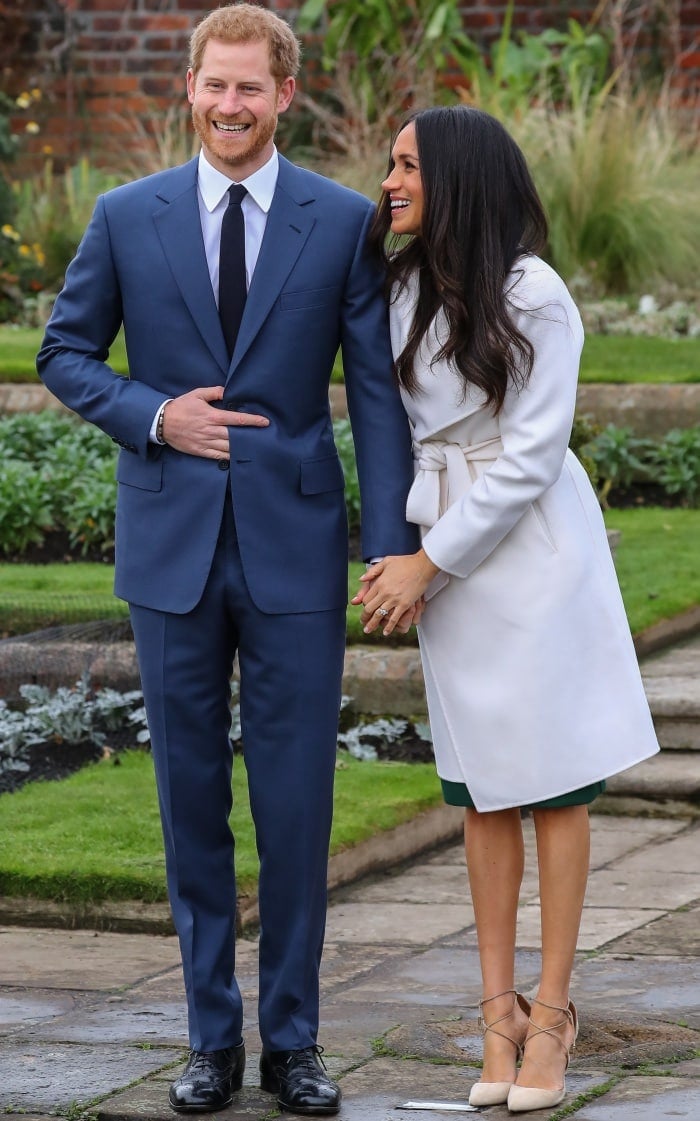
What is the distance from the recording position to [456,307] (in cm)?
324

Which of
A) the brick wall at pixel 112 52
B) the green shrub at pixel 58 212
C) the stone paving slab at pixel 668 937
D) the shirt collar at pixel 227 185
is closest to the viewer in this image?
Answer: the shirt collar at pixel 227 185

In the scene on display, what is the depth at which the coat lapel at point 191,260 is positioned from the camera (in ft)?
10.9

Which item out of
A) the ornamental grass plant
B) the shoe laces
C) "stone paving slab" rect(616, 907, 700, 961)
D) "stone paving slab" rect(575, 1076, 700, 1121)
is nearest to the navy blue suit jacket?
the shoe laces

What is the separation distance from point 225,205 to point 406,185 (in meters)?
0.34

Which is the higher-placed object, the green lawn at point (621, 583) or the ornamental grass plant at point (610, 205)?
the ornamental grass plant at point (610, 205)

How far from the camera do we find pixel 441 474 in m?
3.41

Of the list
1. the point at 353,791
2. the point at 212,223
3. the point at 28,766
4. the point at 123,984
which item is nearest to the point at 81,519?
the point at 28,766

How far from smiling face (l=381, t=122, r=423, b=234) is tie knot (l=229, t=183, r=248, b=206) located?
26 centimetres

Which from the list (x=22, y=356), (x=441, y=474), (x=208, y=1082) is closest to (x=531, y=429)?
(x=441, y=474)

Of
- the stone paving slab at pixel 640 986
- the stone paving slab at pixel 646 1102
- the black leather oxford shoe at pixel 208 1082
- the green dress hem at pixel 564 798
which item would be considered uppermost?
the green dress hem at pixel 564 798

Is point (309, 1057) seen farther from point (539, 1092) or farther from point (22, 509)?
Answer: point (22, 509)

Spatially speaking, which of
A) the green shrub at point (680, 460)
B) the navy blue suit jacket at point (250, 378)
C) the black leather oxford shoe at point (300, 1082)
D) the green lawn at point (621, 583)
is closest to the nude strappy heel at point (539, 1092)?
the black leather oxford shoe at point (300, 1082)

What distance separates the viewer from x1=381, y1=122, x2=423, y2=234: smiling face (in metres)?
3.31

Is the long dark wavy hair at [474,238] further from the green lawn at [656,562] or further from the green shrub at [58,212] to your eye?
the green shrub at [58,212]
